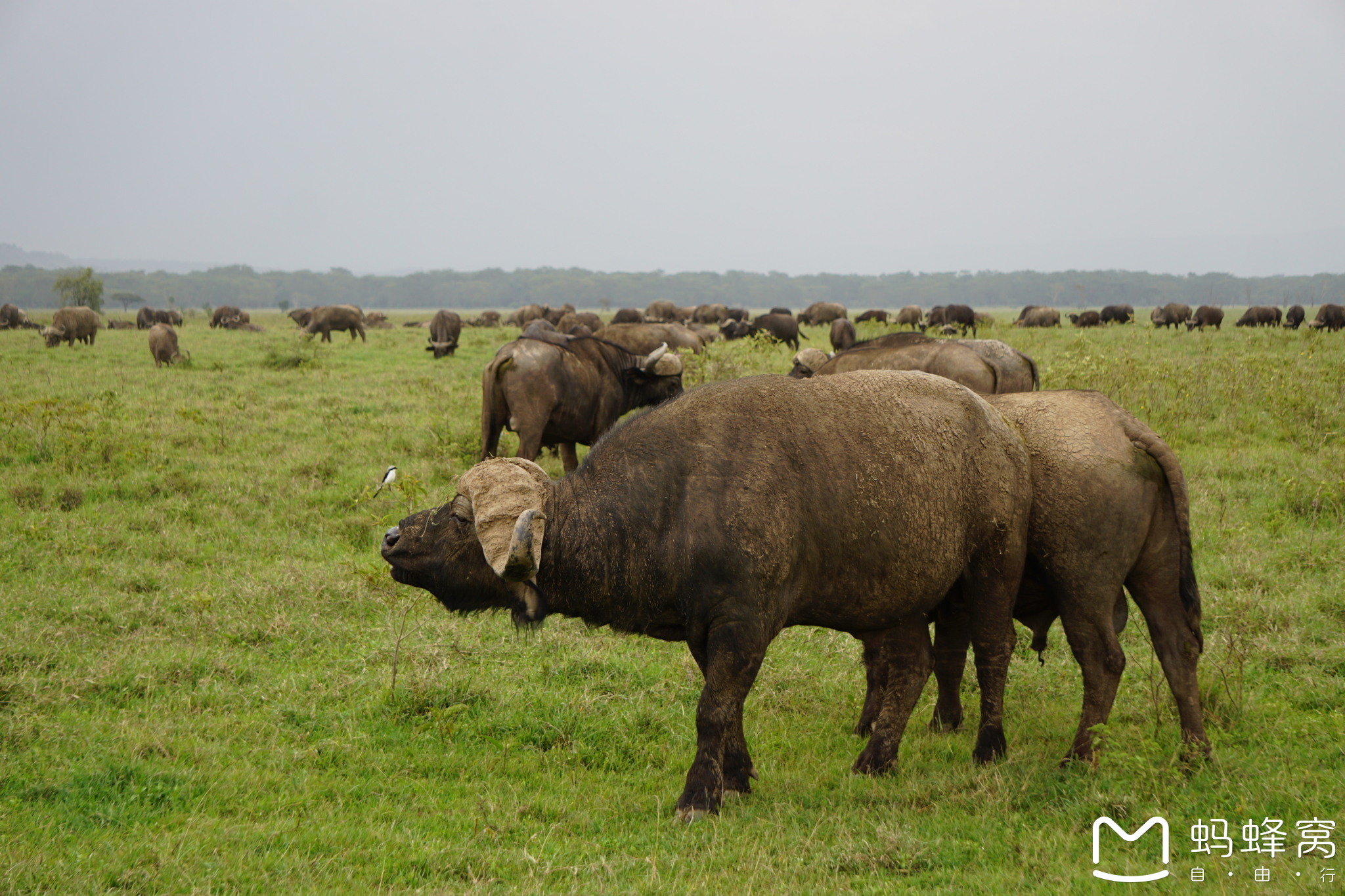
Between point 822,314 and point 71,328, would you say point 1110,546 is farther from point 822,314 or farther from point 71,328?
point 822,314

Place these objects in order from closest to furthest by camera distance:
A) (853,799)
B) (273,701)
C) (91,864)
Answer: (91,864)
(853,799)
(273,701)

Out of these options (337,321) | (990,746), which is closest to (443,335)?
(337,321)

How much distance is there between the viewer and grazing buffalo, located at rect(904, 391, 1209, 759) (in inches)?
211

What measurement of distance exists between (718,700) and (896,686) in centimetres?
136

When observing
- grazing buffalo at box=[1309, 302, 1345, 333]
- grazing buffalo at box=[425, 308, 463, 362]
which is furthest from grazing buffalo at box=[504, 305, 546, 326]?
grazing buffalo at box=[1309, 302, 1345, 333]

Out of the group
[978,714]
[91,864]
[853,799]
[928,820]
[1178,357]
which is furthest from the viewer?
[1178,357]

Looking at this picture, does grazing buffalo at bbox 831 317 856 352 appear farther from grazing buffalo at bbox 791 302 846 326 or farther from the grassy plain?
grazing buffalo at bbox 791 302 846 326

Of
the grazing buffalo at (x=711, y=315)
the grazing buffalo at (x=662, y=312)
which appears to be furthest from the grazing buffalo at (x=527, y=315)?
the grazing buffalo at (x=711, y=315)

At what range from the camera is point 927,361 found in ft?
36.2

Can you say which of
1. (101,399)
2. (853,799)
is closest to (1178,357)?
(853,799)

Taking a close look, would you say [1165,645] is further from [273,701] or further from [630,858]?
[273,701]

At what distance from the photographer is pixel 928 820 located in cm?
466

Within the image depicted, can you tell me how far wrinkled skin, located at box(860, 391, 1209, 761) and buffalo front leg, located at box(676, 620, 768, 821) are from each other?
1.93 meters

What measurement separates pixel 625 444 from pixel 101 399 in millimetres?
13935
